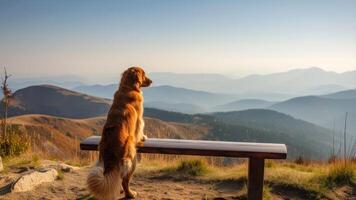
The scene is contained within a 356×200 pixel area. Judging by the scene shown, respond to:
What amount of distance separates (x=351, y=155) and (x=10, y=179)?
645 centimetres

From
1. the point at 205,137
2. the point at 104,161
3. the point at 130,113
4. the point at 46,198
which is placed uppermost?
the point at 130,113

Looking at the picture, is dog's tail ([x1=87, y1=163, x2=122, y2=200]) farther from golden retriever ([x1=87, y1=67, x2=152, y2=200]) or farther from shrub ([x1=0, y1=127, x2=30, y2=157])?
shrub ([x1=0, y1=127, x2=30, y2=157])

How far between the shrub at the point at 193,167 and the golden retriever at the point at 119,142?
2.30m

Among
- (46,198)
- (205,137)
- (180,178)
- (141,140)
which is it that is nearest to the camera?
(141,140)

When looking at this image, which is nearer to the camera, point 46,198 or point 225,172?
point 46,198

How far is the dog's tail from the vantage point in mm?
4602

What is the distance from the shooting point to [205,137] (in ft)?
384

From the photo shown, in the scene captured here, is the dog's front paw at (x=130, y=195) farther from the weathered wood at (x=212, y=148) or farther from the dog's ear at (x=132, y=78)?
the dog's ear at (x=132, y=78)

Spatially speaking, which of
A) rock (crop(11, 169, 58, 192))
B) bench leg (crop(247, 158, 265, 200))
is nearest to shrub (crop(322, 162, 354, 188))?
bench leg (crop(247, 158, 265, 200))

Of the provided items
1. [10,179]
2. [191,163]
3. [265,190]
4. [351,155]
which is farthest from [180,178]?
[351,155]

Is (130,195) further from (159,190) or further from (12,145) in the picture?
(12,145)

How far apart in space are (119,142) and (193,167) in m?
3.00

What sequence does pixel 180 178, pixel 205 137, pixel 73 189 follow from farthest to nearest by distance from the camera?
1. pixel 205 137
2. pixel 180 178
3. pixel 73 189

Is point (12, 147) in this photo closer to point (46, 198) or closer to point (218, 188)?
point (46, 198)
